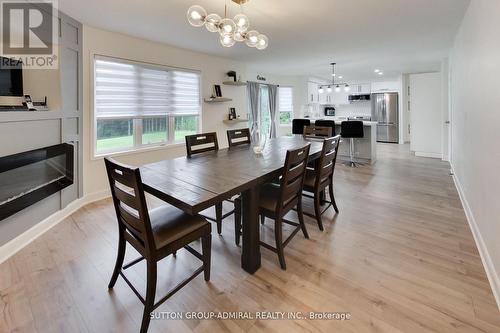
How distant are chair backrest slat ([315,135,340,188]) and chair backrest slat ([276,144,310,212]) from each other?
1.23 feet

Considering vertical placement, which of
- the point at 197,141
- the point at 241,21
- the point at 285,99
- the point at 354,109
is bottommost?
the point at 197,141

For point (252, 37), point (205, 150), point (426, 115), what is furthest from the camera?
point (426, 115)

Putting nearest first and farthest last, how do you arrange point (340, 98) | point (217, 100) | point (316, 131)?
point (316, 131) < point (217, 100) < point (340, 98)

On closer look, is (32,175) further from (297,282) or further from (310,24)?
(310,24)

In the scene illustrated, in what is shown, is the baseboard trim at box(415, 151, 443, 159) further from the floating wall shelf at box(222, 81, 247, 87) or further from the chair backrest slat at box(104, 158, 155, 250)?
the chair backrest slat at box(104, 158, 155, 250)

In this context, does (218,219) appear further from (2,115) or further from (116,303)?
(2,115)

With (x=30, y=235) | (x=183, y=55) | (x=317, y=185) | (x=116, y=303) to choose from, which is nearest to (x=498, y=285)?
(x=317, y=185)

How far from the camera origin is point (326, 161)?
2.63m

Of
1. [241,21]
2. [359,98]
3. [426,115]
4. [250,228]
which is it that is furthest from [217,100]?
[359,98]

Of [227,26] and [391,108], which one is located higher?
[391,108]

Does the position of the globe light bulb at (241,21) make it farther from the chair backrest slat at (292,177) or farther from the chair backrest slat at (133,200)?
the chair backrest slat at (133,200)

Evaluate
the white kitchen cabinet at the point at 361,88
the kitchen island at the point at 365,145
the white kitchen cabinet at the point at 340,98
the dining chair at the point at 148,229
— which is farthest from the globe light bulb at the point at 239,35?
the white kitchen cabinet at the point at 361,88

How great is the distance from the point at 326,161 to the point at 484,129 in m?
1.34

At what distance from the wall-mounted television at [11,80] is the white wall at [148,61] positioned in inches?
30.9
